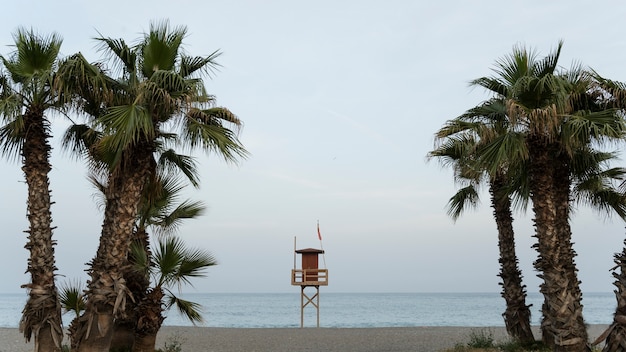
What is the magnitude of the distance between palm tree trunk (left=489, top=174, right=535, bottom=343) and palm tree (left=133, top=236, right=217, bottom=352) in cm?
739

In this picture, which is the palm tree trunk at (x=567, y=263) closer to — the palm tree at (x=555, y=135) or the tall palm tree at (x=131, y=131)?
the palm tree at (x=555, y=135)

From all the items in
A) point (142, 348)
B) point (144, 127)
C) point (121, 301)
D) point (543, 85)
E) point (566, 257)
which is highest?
point (543, 85)

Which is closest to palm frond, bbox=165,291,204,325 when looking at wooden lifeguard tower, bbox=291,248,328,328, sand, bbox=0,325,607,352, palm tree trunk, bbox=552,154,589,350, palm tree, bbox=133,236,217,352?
palm tree, bbox=133,236,217,352

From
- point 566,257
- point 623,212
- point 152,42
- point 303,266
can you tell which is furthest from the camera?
point 303,266

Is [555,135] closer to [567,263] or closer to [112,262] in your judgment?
[567,263]

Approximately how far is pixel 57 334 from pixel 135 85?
4573mm

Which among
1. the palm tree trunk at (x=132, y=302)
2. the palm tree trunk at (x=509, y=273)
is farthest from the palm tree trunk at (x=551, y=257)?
the palm tree trunk at (x=132, y=302)

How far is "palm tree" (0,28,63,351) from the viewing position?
33.9 feet

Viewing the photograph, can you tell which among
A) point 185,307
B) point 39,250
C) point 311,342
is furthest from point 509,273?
point 39,250

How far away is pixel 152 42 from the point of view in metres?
10.5

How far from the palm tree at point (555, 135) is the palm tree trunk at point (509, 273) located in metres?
2.73

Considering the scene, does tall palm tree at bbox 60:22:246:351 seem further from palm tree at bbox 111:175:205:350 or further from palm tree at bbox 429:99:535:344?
palm tree at bbox 429:99:535:344

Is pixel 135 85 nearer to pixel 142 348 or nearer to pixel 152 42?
pixel 152 42

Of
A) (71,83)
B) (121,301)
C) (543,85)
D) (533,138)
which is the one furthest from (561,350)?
(71,83)
